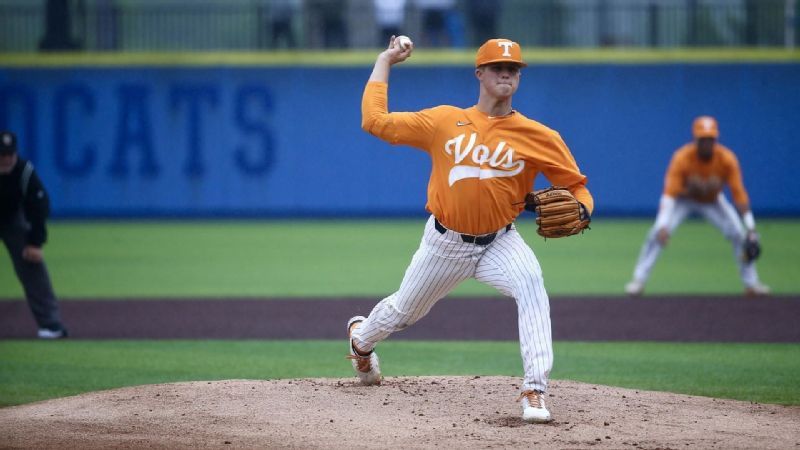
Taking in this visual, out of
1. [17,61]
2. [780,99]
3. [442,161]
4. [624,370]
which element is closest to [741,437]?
[442,161]

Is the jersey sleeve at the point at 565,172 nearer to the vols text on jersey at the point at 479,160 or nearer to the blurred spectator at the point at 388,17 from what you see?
the vols text on jersey at the point at 479,160

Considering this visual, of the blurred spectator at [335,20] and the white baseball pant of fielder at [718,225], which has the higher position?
the blurred spectator at [335,20]

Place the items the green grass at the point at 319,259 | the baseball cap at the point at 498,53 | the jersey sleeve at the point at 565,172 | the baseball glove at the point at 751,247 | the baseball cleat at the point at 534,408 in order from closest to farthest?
1. the baseball cleat at the point at 534,408
2. the baseball cap at the point at 498,53
3. the jersey sleeve at the point at 565,172
4. the baseball glove at the point at 751,247
5. the green grass at the point at 319,259

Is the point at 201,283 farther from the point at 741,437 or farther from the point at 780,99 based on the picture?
the point at 780,99

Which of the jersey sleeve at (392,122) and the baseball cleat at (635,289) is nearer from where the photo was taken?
the jersey sleeve at (392,122)

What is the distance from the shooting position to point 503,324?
11.6m

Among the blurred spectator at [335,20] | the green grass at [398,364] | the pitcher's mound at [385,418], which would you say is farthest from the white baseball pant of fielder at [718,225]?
the blurred spectator at [335,20]

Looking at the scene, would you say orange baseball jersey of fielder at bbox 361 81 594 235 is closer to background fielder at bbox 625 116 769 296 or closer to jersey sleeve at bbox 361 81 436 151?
jersey sleeve at bbox 361 81 436 151

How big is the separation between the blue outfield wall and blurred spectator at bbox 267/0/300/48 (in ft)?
2.16

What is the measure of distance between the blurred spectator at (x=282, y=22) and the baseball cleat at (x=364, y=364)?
16.6 metres

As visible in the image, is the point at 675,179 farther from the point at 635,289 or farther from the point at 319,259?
the point at 319,259

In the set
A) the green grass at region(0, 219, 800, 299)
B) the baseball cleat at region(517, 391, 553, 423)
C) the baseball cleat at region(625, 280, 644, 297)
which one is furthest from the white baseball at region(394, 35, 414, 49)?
the baseball cleat at region(625, 280, 644, 297)

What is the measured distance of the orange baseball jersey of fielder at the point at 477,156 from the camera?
686 centimetres

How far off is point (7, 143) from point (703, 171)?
7.50 metres
